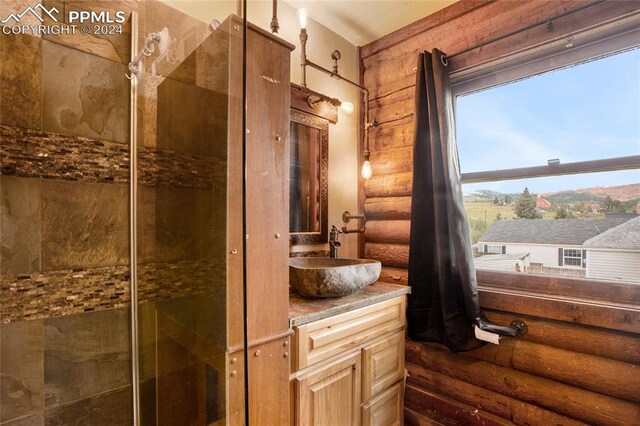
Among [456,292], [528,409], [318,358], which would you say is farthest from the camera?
[456,292]

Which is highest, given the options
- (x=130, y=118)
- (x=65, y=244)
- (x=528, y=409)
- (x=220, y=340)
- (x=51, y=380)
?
(x=130, y=118)

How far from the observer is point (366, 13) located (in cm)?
190

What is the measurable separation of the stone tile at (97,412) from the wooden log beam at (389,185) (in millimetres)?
1653

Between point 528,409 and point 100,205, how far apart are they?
2088 mm

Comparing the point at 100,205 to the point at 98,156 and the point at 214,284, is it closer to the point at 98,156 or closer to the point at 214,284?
the point at 98,156

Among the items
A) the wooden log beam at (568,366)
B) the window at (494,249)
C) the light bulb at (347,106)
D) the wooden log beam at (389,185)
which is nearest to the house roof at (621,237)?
the window at (494,249)

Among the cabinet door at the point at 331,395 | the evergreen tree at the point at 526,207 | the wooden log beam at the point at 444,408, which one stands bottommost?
the wooden log beam at the point at 444,408

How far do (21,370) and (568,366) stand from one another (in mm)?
2101

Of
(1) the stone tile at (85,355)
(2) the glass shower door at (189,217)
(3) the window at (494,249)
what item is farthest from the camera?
(3) the window at (494,249)

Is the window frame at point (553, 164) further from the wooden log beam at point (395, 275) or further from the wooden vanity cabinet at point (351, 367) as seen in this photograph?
the wooden vanity cabinet at point (351, 367)

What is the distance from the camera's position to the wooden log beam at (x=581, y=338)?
1.30 metres

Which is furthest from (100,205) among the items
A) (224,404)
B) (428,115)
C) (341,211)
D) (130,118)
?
(428,115)

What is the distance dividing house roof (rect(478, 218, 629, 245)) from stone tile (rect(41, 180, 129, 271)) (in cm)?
180

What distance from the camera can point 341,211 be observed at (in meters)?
2.08
